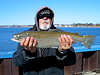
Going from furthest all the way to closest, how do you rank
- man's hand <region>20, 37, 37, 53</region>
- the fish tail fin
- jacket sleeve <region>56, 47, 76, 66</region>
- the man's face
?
the fish tail fin < the man's face < jacket sleeve <region>56, 47, 76, 66</region> < man's hand <region>20, 37, 37, 53</region>

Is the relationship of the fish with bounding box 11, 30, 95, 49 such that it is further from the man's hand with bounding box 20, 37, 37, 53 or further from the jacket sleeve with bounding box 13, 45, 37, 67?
the jacket sleeve with bounding box 13, 45, 37, 67

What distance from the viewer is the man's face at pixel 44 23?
405cm

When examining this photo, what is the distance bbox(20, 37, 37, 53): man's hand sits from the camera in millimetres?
3601

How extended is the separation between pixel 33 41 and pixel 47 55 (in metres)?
0.44

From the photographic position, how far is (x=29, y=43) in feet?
11.8

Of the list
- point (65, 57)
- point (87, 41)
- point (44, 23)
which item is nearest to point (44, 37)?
point (44, 23)

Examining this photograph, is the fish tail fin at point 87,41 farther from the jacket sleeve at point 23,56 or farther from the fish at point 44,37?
the jacket sleeve at point 23,56

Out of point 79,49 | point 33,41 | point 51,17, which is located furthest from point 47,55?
point 79,49

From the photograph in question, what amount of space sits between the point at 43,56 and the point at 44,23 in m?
0.77

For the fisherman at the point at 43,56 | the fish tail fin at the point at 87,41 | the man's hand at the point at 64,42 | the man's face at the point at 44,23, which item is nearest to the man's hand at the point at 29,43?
the fisherman at the point at 43,56

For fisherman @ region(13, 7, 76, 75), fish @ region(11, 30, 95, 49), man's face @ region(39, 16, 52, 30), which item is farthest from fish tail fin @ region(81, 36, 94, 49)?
man's face @ region(39, 16, 52, 30)

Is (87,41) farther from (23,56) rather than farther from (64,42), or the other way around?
(23,56)

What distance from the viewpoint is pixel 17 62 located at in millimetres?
3721

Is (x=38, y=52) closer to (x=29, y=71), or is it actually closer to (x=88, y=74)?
(x=29, y=71)
